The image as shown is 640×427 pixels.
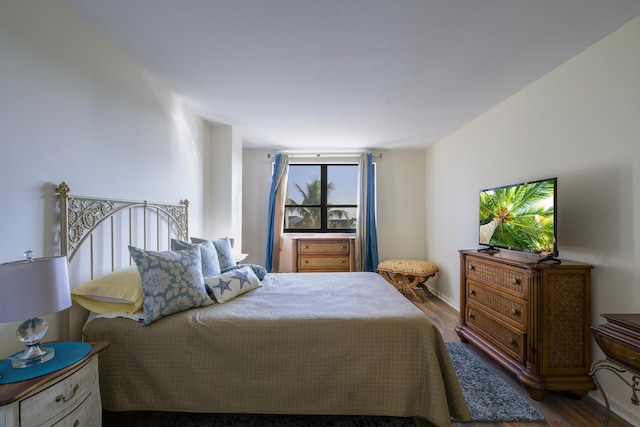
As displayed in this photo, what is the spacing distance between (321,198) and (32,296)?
3919 mm

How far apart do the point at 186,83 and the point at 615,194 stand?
3.32 meters

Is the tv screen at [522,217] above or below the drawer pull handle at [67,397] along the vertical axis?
above

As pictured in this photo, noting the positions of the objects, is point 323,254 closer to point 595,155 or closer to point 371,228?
point 371,228

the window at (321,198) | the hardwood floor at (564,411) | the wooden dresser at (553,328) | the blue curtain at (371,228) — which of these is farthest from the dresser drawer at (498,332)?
the window at (321,198)

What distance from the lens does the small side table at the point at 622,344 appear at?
1.09m

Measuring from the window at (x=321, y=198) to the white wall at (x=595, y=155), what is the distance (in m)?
2.41

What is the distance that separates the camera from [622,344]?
113cm

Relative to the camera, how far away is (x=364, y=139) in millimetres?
3900

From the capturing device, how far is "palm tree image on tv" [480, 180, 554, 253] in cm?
187

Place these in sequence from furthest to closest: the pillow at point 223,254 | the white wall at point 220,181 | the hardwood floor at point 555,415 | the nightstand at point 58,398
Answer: the white wall at point 220,181
the pillow at point 223,254
the hardwood floor at point 555,415
the nightstand at point 58,398

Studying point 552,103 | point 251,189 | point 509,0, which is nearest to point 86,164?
point 509,0

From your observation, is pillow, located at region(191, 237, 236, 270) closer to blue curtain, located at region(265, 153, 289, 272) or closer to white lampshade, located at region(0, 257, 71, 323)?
white lampshade, located at region(0, 257, 71, 323)

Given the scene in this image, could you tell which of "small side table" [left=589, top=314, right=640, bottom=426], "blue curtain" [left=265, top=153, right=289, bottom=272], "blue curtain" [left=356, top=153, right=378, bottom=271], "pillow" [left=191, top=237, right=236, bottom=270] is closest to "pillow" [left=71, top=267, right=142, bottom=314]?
"pillow" [left=191, top=237, right=236, bottom=270]

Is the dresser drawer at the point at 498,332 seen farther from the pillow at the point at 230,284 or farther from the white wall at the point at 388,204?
the white wall at the point at 388,204
